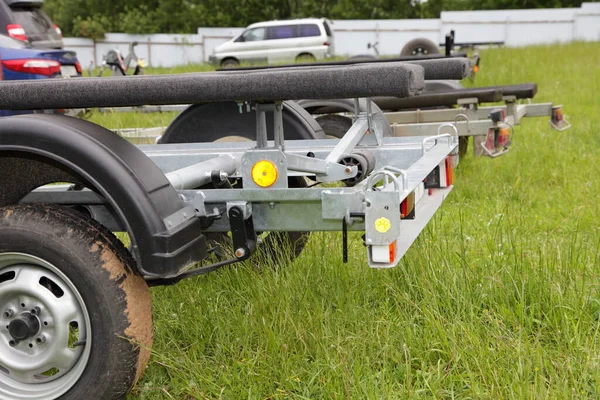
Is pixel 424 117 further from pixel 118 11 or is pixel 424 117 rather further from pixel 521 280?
pixel 118 11

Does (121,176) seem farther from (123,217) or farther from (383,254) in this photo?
(383,254)

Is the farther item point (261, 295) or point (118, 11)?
point (118, 11)

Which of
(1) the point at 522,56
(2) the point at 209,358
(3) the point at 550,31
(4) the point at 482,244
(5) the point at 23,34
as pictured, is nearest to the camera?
(2) the point at 209,358

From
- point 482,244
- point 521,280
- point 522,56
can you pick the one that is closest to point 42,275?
point 521,280

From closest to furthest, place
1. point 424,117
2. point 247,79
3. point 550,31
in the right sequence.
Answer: point 247,79 → point 424,117 → point 550,31

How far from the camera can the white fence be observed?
46719 mm

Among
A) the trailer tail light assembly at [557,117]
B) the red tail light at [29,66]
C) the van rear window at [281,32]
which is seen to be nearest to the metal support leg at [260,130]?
the trailer tail light assembly at [557,117]

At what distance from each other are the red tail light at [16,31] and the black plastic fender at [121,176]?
22.5 ft

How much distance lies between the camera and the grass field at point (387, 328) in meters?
2.89

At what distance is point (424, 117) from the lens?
7.60 m

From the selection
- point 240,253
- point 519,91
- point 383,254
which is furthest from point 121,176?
point 519,91

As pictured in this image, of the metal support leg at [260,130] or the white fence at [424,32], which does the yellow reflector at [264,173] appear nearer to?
the metal support leg at [260,130]

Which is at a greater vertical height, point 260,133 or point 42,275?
point 260,133

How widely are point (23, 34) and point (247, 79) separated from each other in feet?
24.4
